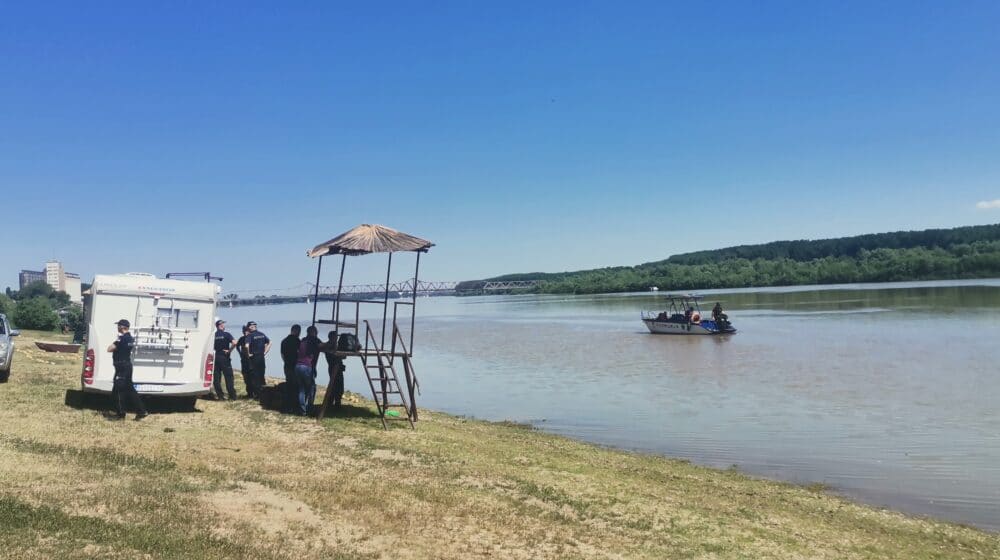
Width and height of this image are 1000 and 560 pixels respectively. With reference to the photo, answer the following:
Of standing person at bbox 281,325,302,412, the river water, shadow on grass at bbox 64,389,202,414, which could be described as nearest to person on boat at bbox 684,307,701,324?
the river water

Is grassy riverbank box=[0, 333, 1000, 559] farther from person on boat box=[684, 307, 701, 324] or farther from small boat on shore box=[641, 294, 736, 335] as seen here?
person on boat box=[684, 307, 701, 324]

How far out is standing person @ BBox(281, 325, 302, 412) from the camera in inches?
555

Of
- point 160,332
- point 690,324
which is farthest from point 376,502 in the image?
point 690,324

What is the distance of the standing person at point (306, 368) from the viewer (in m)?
13.8

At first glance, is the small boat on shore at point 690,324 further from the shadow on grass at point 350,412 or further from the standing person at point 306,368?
the standing person at point 306,368

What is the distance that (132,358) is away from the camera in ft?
41.9

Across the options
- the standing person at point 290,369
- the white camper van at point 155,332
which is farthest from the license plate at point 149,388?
the standing person at point 290,369

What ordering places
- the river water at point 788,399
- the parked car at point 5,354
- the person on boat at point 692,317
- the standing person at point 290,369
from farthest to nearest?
the person on boat at point 692,317 → the parked car at point 5,354 → the standing person at point 290,369 → the river water at point 788,399

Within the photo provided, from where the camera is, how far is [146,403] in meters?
13.9

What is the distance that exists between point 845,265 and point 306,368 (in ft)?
497

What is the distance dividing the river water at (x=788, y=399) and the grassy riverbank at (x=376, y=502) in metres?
2.21

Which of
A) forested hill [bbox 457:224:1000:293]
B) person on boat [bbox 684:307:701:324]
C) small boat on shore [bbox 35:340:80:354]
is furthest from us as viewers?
forested hill [bbox 457:224:1000:293]

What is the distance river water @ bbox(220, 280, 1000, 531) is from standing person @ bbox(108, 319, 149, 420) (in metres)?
9.14

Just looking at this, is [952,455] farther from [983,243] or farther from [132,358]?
[983,243]
